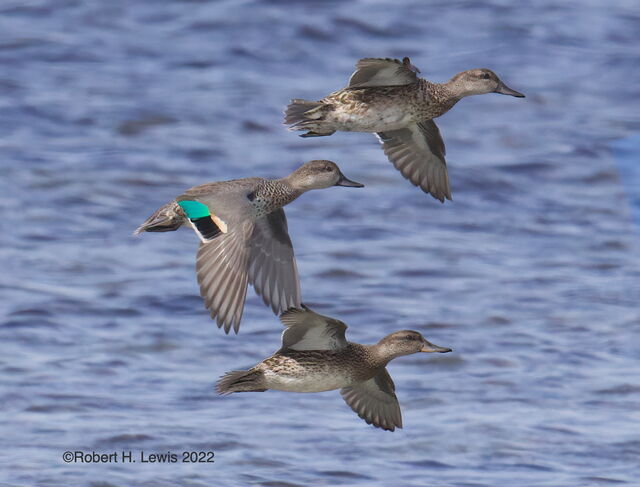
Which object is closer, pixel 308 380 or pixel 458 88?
pixel 458 88

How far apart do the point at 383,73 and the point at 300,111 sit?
0.41 metres

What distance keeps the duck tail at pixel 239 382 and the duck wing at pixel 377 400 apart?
1.96 ft

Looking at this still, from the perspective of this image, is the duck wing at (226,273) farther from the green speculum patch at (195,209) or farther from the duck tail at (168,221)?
the duck tail at (168,221)

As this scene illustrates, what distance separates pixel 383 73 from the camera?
7195 millimetres

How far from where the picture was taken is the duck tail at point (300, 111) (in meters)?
7.27

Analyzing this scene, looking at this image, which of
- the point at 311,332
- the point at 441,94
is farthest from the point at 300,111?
the point at 311,332

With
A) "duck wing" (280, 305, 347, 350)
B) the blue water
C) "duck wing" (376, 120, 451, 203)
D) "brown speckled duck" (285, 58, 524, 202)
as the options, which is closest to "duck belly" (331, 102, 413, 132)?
"brown speckled duck" (285, 58, 524, 202)

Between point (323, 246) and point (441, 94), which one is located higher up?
point (441, 94)

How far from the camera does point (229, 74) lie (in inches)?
926

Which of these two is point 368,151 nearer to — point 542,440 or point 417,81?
point 542,440

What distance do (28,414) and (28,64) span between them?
31.8 ft

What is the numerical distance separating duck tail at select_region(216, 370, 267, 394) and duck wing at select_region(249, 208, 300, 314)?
655 millimetres

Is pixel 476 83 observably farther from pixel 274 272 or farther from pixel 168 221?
pixel 168 221

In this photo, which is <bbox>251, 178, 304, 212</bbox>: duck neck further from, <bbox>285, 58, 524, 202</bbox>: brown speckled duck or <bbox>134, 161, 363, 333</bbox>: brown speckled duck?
<bbox>285, 58, 524, 202</bbox>: brown speckled duck
